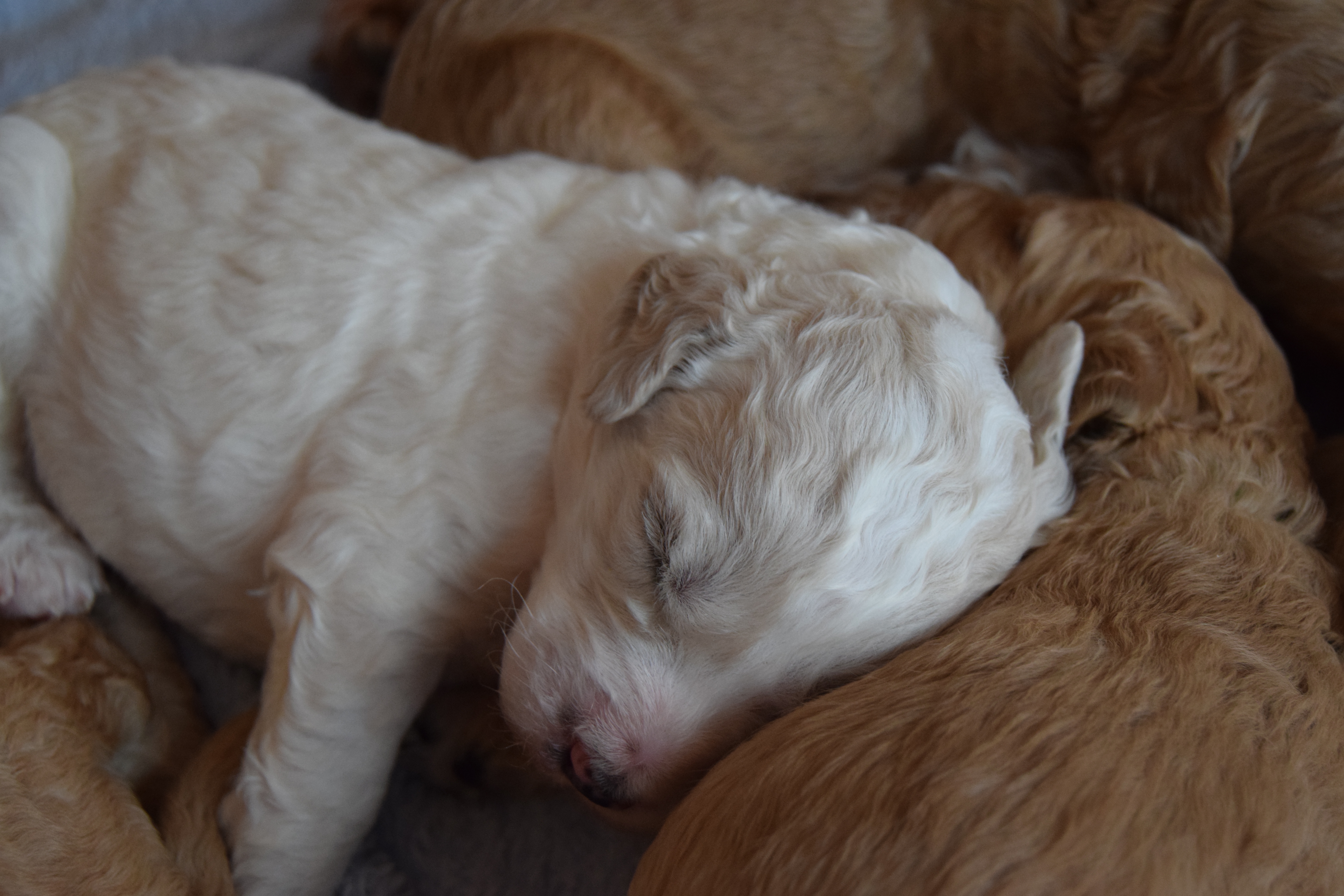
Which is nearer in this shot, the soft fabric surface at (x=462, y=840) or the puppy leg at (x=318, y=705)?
the puppy leg at (x=318, y=705)

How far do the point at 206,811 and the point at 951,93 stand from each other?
2457 mm

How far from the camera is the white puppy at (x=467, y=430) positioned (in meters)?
1.52

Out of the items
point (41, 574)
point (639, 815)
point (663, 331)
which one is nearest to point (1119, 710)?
point (639, 815)

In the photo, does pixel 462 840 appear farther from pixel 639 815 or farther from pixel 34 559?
pixel 34 559

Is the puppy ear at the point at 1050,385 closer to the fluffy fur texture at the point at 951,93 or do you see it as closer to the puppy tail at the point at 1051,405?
the puppy tail at the point at 1051,405

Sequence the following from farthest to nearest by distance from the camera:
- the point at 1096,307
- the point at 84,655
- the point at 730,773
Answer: the point at 1096,307 → the point at 84,655 → the point at 730,773

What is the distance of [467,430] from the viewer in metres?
1.83

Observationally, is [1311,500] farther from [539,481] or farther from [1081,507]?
[539,481]

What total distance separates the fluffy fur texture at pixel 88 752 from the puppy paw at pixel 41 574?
34 mm

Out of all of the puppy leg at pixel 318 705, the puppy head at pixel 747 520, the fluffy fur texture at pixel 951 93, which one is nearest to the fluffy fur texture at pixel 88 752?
the puppy leg at pixel 318 705

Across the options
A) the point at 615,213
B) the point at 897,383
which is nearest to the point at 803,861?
the point at 897,383

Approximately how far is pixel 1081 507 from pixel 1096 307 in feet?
1.60

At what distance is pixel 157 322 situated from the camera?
6.31 feet

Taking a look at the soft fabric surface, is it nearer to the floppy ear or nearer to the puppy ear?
the floppy ear
